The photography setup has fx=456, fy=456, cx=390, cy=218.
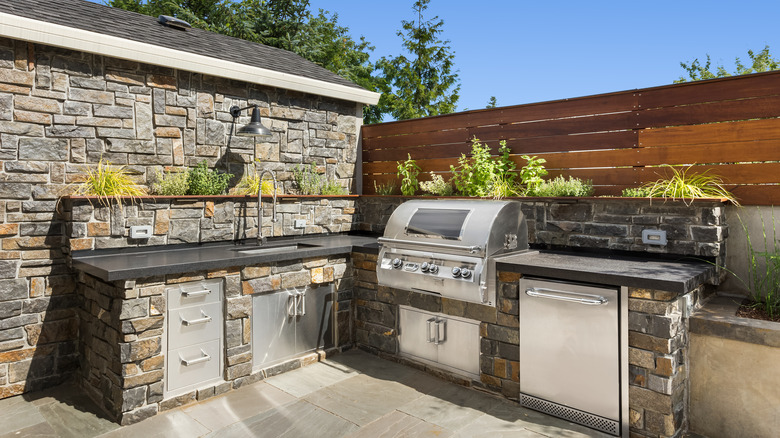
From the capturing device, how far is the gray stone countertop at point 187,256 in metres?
2.90

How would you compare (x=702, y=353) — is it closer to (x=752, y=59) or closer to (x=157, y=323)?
(x=157, y=323)

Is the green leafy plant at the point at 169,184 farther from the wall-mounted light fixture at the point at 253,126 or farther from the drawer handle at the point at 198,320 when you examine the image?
the drawer handle at the point at 198,320

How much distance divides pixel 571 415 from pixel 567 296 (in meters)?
0.77

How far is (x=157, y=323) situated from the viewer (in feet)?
9.91

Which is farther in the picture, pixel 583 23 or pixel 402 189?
pixel 583 23

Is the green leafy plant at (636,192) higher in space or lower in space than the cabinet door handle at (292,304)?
higher

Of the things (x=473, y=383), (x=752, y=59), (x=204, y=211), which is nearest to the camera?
(x=473, y=383)

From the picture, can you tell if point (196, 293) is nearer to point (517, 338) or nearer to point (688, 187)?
point (517, 338)

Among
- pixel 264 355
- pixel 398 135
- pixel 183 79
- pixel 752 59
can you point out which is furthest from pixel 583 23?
pixel 264 355

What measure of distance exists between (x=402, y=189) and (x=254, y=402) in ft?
8.70

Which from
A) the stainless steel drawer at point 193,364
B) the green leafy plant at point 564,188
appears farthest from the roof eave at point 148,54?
the green leafy plant at point 564,188

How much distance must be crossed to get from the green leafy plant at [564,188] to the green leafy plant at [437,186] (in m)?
0.96

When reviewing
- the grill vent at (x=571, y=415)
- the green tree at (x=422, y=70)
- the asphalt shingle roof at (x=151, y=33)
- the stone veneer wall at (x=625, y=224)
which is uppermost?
the green tree at (x=422, y=70)

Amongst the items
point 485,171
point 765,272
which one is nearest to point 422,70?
point 485,171
